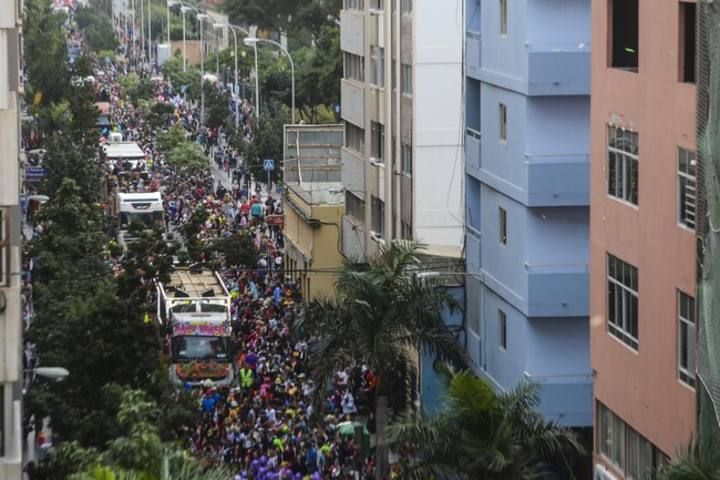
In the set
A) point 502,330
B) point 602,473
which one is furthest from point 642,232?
point 502,330

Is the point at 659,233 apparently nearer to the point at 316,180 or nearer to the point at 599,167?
the point at 599,167

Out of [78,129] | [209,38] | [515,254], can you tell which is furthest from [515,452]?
[209,38]

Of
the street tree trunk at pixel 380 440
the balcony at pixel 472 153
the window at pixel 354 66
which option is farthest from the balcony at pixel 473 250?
the window at pixel 354 66

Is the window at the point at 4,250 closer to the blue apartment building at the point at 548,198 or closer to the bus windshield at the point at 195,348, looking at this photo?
the blue apartment building at the point at 548,198

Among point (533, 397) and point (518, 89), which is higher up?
point (518, 89)

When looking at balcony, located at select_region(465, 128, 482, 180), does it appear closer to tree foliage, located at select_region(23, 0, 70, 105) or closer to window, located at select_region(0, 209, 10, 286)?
window, located at select_region(0, 209, 10, 286)

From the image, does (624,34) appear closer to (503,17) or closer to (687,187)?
(687,187)
